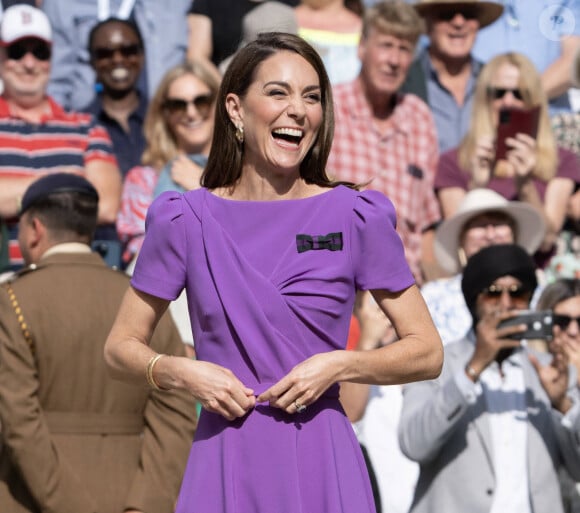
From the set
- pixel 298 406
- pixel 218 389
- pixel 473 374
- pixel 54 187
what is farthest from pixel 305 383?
pixel 54 187

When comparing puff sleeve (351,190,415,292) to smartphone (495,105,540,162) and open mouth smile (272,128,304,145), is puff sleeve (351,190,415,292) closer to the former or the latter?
open mouth smile (272,128,304,145)

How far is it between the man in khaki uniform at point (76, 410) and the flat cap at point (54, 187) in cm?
30

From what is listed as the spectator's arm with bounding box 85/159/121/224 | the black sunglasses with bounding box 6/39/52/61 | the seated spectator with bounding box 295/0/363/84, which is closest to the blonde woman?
the seated spectator with bounding box 295/0/363/84

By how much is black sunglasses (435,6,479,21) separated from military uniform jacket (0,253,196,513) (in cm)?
445

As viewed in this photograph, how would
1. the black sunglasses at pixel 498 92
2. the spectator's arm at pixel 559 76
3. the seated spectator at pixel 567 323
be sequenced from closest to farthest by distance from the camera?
the seated spectator at pixel 567 323
the black sunglasses at pixel 498 92
the spectator's arm at pixel 559 76

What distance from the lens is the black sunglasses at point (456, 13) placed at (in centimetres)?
916

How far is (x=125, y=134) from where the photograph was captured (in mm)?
8570

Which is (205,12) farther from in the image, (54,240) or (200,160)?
(54,240)

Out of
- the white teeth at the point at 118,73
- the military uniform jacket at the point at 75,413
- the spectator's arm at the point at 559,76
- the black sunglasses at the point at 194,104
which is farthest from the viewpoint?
the spectator's arm at the point at 559,76

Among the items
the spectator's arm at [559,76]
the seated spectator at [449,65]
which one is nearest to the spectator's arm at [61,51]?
the seated spectator at [449,65]

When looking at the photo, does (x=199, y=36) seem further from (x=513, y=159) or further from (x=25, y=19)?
(x=513, y=159)

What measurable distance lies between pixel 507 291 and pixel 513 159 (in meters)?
2.40

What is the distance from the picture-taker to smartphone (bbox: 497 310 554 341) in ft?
18.9

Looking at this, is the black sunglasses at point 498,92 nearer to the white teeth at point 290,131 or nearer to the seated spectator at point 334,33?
the seated spectator at point 334,33
